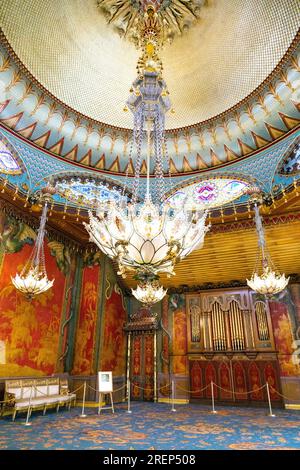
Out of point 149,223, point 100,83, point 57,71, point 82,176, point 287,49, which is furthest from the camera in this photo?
point 82,176

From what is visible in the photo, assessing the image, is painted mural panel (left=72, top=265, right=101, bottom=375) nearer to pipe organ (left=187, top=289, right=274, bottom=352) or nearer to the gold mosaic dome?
pipe organ (left=187, top=289, right=274, bottom=352)

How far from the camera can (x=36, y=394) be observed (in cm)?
934

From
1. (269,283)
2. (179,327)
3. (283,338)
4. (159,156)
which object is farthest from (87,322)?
(159,156)

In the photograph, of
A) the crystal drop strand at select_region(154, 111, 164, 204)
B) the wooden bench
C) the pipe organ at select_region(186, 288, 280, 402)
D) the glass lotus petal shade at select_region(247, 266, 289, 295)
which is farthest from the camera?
the pipe organ at select_region(186, 288, 280, 402)

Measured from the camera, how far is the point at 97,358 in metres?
11.4

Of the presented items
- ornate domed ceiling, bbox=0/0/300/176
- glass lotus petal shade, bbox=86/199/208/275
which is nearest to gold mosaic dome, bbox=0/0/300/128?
ornate domed ceiling, bbox=0/0/300/176

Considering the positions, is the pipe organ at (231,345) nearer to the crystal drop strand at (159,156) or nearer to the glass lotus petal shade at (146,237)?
the crystal drop strand at (159,156)

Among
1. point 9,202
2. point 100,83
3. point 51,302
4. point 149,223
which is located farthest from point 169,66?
point 51,302

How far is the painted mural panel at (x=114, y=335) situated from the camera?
12009mm

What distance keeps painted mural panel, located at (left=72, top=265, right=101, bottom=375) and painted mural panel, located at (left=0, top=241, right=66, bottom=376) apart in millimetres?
977

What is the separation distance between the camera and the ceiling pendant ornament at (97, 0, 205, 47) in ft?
31.2

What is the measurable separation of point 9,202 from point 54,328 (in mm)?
5211

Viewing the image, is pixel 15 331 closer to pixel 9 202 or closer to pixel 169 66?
pixel 9 202

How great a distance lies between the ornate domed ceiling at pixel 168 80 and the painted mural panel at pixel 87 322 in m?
5.29
